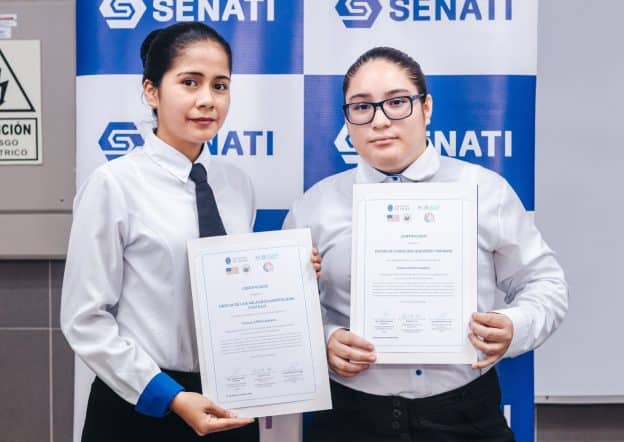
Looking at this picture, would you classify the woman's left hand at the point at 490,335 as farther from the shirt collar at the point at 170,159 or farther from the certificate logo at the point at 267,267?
the shirt collar at the point at 170,159

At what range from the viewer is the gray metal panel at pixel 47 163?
241 cm

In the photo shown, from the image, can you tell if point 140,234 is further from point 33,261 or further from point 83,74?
point 33,261

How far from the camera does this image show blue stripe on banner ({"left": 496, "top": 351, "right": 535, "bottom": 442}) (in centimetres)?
207

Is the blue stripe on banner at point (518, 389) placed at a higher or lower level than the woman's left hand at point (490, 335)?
lower

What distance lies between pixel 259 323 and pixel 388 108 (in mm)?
603

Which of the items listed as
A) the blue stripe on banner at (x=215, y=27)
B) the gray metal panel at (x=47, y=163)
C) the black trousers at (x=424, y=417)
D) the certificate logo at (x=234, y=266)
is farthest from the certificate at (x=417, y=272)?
the gray metal panel at (x=47, y=163)

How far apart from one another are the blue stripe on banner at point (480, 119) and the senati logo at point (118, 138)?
0.55 metres

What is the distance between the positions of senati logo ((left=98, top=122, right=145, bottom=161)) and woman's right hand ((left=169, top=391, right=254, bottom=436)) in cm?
90

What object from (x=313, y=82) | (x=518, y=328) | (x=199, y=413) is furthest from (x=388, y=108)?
(x=199, y=413)

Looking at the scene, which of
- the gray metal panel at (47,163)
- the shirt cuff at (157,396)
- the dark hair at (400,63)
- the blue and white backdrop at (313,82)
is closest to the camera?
the shirt cuff at (157,396)

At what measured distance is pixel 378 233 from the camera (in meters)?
1.58

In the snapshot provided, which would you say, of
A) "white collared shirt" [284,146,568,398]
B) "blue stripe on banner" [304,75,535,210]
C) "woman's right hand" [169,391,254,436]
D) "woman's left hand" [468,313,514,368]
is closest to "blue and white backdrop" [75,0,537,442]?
"blue stripe on banner" [304,75,535,210]

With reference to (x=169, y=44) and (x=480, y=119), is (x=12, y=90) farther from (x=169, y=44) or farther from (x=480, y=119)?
(x=480, y=119)

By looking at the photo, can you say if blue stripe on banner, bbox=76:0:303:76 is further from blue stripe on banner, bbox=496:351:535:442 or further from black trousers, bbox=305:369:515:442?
blue stripe on banner, bbox=496:351:535:442
